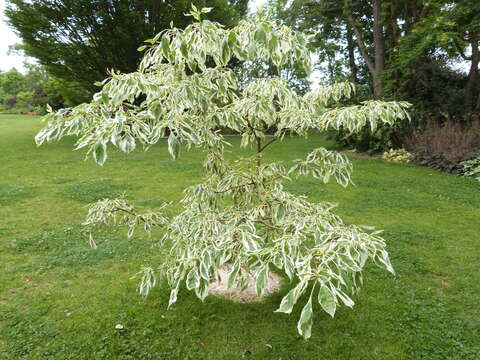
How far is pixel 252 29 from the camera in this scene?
1921 mm

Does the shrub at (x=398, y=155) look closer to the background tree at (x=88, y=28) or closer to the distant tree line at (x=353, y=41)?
the distant tree line at (x=353, y=41)

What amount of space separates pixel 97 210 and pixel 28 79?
174 feet

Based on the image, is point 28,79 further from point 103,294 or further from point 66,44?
point 103,294

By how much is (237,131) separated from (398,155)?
28.7 feet

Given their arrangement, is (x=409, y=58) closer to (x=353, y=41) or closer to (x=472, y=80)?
(x=472, y=80)

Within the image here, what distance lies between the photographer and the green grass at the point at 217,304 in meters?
2.59

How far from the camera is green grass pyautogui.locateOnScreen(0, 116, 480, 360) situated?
2590 mm

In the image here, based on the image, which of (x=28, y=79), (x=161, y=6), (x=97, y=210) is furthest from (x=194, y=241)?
(x=28, y=79)

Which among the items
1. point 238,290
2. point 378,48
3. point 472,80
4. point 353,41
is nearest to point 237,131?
point 238,290

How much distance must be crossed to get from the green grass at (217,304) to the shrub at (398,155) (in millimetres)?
3679

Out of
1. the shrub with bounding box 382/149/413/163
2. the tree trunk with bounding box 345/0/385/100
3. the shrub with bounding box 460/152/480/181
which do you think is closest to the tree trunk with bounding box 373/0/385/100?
the tree trunk with bounding box 345/0/385/100

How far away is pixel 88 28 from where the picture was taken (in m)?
14.0

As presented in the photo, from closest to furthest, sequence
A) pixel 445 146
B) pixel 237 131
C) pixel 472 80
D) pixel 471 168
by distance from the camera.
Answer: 1. pixel 237 131
2. pixel 471 168
3. pixel 445 146
4. pixel 472 80

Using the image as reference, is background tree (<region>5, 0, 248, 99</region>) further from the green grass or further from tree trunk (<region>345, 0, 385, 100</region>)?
the green grass
